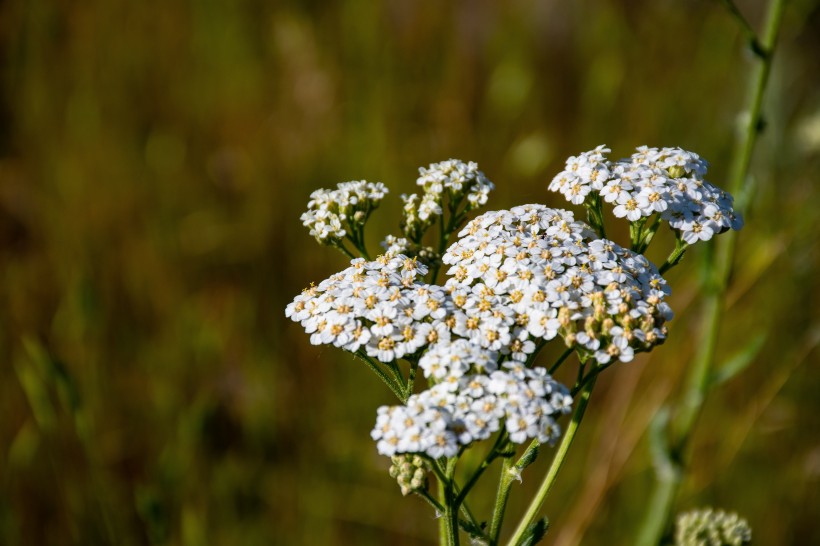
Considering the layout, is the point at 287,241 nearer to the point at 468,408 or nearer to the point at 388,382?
the point at 388,382

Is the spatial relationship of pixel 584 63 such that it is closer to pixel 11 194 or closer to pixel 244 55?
pixel 244 55

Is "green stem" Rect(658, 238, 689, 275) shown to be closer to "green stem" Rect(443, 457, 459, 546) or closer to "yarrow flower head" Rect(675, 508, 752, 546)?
"green stem" Rect(443, 457, 459, 546)

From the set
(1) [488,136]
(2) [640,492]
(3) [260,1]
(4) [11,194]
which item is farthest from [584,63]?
(4) [11,194]

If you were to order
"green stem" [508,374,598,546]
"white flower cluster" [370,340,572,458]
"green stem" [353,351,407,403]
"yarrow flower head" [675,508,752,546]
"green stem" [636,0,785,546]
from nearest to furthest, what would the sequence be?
"white flower cluster" [370,340,572,458] < "green stem" [508,374,598,546] < "green stem" [353,351,407,403] < "yarrow flower head" [675,508,752,546] < "green stem" [636,0,785,546]

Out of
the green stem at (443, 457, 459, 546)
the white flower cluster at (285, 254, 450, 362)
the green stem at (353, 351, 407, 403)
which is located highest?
the white flower cluster at (285, 254, 450, 362)

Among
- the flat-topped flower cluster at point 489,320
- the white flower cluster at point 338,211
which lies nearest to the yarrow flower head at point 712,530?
the flat-topped flower cluster at point 489,320

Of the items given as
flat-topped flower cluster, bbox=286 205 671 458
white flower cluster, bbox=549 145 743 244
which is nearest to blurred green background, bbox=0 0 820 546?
white flower cluster, bbox=549 145 743 244

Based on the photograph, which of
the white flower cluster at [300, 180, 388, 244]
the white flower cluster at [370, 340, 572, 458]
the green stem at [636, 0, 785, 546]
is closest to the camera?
the white flower cluster at [370, 340, 572, 458]

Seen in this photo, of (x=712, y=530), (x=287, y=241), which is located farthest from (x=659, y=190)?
(x=287, y=241)
